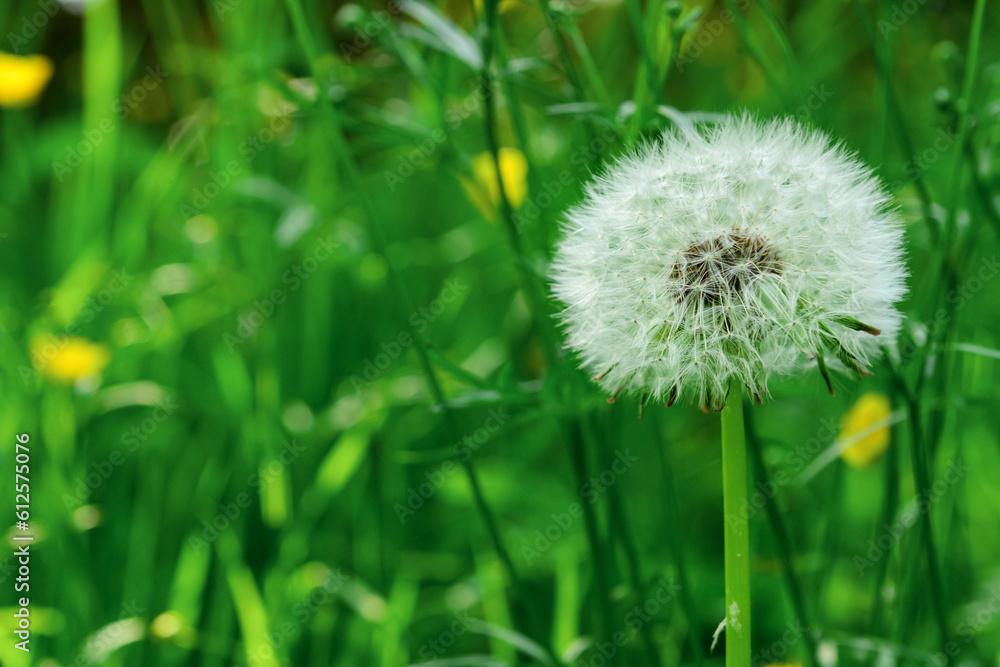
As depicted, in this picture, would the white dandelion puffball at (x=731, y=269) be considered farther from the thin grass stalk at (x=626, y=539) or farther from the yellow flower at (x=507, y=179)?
the yellow flower at (x=507, y=179)

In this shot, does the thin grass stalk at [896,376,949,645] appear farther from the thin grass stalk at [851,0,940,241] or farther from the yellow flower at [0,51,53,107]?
the yellow flower at [0,51,53,107]

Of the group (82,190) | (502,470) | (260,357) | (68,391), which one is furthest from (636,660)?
(82,190)

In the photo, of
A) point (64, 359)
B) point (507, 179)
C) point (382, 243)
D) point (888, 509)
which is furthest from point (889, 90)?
point (64, 359)

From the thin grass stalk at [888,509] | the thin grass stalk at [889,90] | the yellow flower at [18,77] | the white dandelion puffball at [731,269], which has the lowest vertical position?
the thin grass stalk at [888,509]

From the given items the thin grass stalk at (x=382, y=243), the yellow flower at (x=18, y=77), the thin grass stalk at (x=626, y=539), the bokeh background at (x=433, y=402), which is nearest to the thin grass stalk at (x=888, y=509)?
the bokeh background at (x=433, y=402)

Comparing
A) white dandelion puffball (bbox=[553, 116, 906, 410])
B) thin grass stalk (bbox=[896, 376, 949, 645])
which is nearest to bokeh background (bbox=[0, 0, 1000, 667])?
thin grass stalk (bbox=[896, 376, 949, 645])

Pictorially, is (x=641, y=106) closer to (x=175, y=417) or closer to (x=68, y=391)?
(x=68, y=391)

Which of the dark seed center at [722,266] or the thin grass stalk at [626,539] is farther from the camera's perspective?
the thin grass stalk at [626,539]
